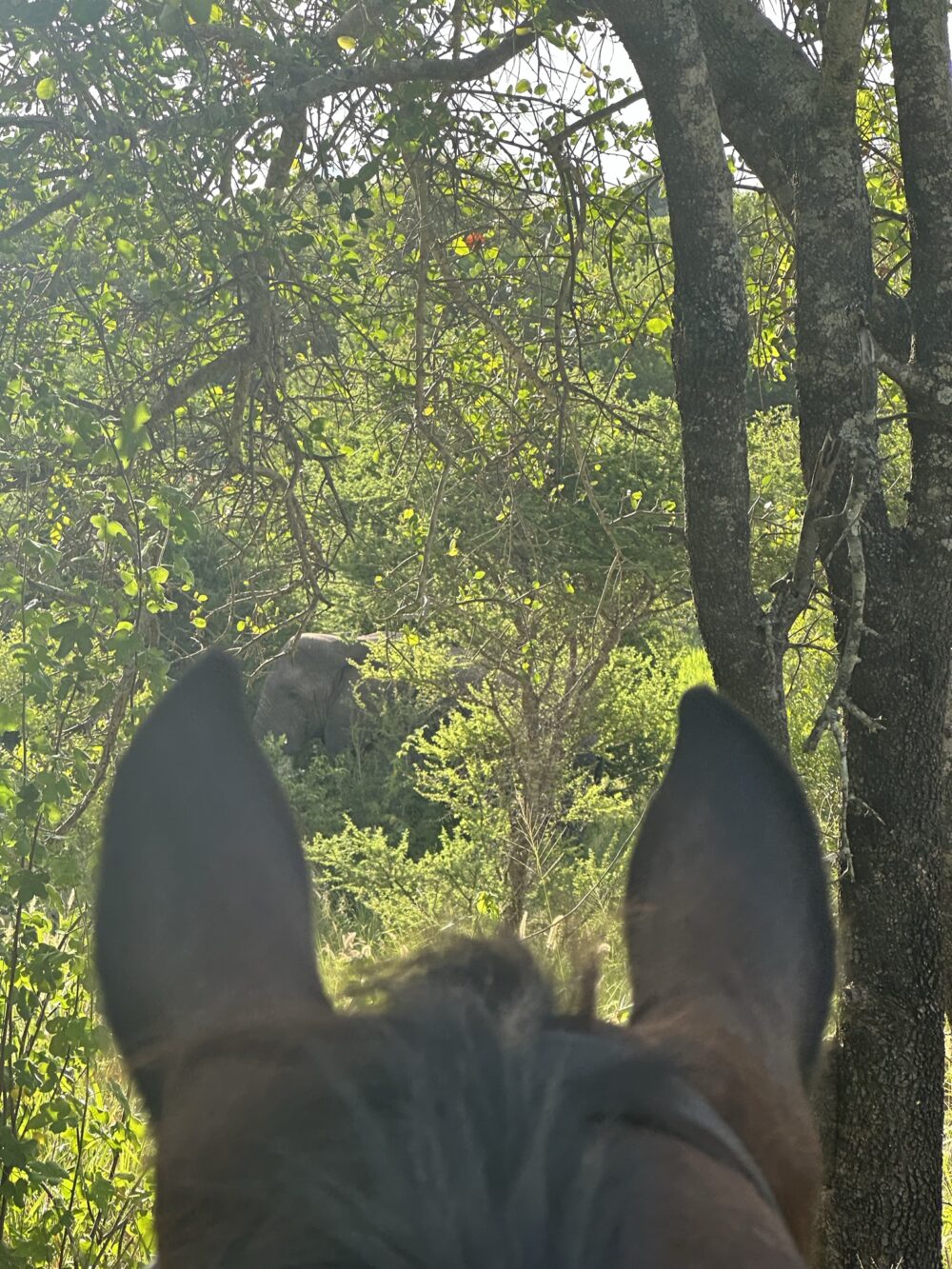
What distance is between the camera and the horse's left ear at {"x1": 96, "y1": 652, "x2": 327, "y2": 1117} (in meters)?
0.84

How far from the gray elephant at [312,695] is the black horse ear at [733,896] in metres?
15.1

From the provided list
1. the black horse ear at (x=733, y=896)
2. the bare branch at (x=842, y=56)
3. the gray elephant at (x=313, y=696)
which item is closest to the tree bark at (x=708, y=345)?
the bare branch at (x=842, y=56)

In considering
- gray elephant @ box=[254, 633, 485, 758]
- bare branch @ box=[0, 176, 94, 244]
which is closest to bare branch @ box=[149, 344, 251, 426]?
bare branch @ box=[0, 176, 94, 244]

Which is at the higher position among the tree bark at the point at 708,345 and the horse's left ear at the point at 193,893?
the tree bark at the point at 708,345

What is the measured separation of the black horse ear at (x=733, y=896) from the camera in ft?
2.97

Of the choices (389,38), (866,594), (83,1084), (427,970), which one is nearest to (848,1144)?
(866,594)

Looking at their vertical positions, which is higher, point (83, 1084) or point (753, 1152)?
point (753, 1152)

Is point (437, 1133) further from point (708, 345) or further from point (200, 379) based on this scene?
point (200, 379)

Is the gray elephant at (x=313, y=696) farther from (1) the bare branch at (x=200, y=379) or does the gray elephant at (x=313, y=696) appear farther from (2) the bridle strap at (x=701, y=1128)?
(2) the bridle strap at (x=701, y=1128)

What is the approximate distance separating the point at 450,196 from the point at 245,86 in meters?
1.23

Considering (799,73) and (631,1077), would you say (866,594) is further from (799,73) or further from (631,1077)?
(631,1077)

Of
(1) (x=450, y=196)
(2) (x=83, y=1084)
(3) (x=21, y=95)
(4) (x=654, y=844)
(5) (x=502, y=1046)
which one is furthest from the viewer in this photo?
(1) (x=450, y=196)

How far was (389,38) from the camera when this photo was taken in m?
3.03

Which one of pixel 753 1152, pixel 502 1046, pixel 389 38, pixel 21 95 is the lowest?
pixel 753 1152
